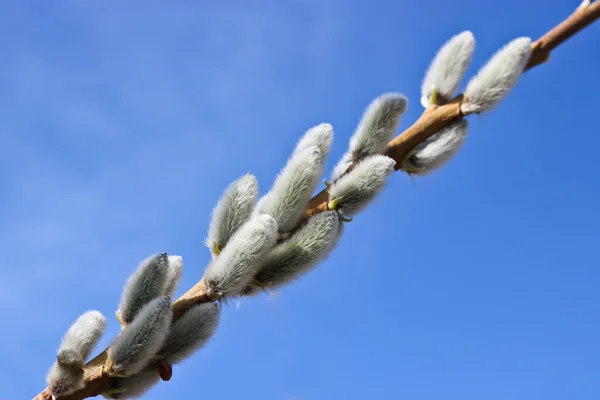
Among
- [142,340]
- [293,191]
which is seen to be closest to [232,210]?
[293,191]

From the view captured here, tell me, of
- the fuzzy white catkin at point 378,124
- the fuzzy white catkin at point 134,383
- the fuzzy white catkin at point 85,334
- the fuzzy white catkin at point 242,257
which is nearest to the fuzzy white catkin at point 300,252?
the fuzzy white catkin at point 242,257

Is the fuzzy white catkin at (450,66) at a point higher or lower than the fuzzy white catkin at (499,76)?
higher

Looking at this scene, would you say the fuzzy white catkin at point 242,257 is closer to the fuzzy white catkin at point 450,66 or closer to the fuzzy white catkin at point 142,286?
the fuzzy white catkin at point 142,286

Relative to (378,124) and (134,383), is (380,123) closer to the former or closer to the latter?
(378,124)

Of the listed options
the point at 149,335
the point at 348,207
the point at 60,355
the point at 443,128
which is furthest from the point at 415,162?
the point at 60,355

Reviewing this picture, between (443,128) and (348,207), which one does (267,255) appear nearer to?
(348,207)
